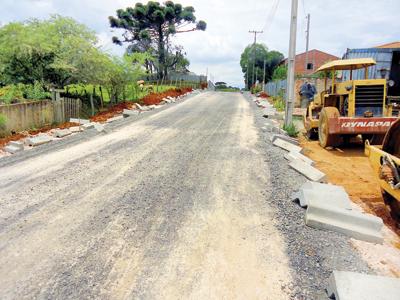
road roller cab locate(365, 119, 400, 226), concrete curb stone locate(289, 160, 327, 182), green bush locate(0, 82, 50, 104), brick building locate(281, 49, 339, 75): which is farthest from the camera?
brick building locate(281, 49, 339, 75)

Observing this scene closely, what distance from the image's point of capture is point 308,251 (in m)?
4.13

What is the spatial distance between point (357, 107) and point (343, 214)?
6178 millimetres

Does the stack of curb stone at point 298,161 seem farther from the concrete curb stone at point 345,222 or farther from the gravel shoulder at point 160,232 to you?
the concrete curb stone at point 345,222

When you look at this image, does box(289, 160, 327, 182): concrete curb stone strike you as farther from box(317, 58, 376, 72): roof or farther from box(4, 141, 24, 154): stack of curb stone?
box(4, 141, 24, 154): stack of curb stone

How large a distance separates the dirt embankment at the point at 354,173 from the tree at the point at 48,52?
1080 centimetres

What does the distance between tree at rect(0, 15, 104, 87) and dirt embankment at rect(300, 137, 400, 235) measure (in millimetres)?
10796

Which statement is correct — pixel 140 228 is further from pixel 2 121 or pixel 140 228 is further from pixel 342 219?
pixel 2 121

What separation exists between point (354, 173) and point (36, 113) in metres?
11.3

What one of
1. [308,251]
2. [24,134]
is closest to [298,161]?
[308,251]

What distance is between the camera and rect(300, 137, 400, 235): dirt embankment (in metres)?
6.03

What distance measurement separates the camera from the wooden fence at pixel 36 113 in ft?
39.1

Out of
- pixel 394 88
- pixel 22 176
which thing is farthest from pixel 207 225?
pixel 394 88

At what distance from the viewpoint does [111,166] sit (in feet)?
25.8

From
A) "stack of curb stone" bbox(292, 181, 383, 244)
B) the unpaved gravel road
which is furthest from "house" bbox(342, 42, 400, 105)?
"stack of curb stone" bbox(292, 181, 383, 244)
